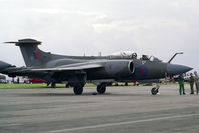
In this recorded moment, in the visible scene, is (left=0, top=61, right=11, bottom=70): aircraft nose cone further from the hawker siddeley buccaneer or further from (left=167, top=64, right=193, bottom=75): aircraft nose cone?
(left=167, top=64, right=193, bottom=75): aircraft nose cone

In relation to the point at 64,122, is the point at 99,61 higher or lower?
higher

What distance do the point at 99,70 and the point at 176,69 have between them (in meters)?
5.23

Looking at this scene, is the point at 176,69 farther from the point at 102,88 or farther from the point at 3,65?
the point at 3,65

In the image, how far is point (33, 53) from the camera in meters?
27.7

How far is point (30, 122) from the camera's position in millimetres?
9039

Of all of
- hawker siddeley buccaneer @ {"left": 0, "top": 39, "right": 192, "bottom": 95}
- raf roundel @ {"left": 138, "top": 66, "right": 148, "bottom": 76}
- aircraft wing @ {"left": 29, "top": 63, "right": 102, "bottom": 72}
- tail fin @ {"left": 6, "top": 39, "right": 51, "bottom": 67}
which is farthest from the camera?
tail fin @ {"left": 6, "top": 39, "right": 51, "bottom": 67}

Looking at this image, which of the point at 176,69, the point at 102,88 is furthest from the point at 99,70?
the point at 176,69

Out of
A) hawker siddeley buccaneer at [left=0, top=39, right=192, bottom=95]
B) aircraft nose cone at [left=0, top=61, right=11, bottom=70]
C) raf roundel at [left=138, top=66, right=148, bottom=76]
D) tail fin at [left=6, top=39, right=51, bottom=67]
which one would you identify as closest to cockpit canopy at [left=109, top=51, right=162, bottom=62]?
hawker siddeley buccaneer at [left=0, top=39, right=192, bottom=95]

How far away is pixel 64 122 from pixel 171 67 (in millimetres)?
14944

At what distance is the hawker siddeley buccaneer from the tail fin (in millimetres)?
775

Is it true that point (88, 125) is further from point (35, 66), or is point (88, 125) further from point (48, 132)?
point (35, 66)

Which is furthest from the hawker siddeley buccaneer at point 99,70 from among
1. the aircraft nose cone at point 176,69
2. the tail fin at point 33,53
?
the tail fin at point 33,53

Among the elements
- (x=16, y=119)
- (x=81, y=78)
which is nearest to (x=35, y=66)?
(x=81, y=78)

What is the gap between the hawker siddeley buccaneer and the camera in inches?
913
